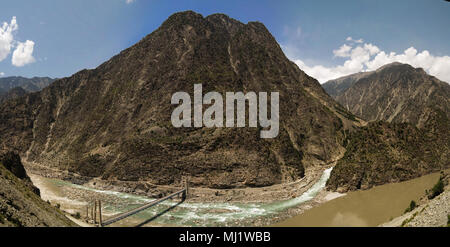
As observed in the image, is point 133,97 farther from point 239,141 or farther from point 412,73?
point 412,73

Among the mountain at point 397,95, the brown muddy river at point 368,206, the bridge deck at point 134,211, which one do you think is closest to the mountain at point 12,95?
the bridge deck at point 134,211

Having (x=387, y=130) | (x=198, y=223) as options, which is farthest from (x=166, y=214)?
(x=387, y=130)

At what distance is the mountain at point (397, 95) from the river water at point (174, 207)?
74.2 metres

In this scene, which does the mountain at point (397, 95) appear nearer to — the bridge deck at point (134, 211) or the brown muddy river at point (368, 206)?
the brown muddy river at point (368, 206)

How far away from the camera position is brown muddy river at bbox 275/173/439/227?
30.0m

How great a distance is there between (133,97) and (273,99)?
38.5 metres

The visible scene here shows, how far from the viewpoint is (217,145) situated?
158 feet

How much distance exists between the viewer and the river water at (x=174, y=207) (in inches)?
1296

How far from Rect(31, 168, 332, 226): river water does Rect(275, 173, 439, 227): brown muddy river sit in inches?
175

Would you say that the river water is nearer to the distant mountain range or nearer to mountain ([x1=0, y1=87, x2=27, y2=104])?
the distant mountain range

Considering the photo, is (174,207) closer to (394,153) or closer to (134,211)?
(134,211)

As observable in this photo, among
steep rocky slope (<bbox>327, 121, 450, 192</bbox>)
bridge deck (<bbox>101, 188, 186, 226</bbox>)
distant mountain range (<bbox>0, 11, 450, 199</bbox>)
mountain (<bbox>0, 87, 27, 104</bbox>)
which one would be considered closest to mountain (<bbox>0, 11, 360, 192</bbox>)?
distant mountain range (<bbox>0, 11, 450, 199</bbox>)

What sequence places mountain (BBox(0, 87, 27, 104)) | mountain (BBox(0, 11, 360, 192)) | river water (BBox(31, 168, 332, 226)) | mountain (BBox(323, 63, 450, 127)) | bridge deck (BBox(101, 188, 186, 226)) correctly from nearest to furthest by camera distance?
bridge deck (BBox(101, 188, 186, 226))
river water (BBox(31, 168, 332, 226))
mountain (BBox(0, 11, 360, 192))
mountain (BBox(323, 63, 450, 127))
mountain (BBox(0, 87, 27, 104))

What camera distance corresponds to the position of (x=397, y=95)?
452ft
